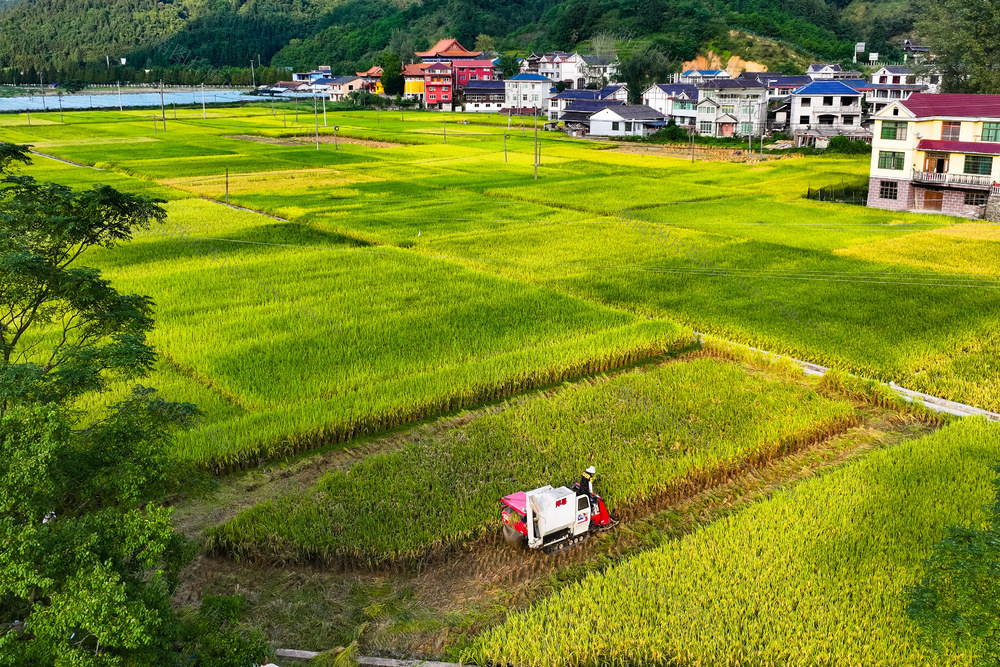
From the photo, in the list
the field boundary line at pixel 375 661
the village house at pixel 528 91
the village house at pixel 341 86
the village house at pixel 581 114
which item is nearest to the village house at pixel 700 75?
the village house at pixel 581 114

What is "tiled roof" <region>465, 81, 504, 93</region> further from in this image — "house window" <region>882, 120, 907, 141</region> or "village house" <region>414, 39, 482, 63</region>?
"house window" <region>882, 120, 907, 141</region>

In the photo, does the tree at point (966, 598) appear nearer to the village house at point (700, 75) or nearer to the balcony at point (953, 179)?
the balcony at point (953, 179)

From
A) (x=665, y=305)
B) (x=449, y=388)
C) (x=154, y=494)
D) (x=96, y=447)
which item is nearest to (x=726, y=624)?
(x=154, y=494)

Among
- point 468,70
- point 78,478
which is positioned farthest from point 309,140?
point 78,478

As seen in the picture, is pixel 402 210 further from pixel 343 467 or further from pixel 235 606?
pixel 235 606

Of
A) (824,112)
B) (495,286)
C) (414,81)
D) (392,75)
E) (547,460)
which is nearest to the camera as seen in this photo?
(547,460)

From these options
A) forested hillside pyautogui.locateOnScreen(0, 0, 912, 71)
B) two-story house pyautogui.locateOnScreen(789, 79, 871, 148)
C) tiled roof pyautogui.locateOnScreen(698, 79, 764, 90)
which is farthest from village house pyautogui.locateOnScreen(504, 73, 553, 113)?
two-story house pyautogui.locateOnScreen(789, 79, 871, 148)

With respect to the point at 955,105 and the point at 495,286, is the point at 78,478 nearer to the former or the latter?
the point at 495,286
